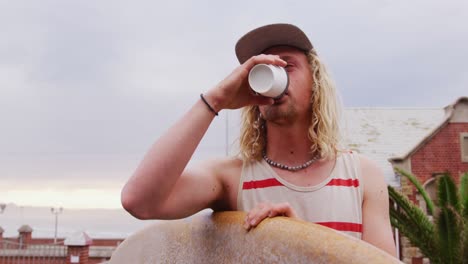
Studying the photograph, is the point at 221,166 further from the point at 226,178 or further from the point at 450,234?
the point at 450,234

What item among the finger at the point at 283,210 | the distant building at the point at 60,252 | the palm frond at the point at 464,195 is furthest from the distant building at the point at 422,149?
the finger at the point at 283,210

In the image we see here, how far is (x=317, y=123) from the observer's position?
1914 mm

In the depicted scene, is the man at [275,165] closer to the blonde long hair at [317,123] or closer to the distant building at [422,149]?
the blonde long hair at [317,123]

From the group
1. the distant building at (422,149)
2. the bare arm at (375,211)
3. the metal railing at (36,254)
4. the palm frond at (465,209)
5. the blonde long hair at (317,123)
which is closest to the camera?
the bare arm at (375,211)

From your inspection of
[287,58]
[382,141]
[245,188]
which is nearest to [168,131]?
[245,188]

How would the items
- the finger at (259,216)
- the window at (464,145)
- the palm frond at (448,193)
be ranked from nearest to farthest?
the finger at (259,216) < the palm frond at (448,193) < the window at (464,145)

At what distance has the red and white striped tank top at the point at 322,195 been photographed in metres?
1.74

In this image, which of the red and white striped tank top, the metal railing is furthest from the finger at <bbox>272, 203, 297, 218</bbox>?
the metal railing

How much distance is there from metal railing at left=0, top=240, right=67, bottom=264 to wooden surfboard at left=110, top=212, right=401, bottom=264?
1392 cm

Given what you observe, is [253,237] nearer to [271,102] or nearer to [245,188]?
[245,188]

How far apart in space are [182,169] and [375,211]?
0.64 m

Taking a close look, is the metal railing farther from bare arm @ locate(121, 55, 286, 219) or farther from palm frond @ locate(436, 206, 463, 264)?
bare arm @ locate(121, 55, 286, 219)

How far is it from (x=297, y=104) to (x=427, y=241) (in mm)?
10123

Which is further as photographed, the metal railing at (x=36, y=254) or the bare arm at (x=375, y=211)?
the metal railing at (x=36, y=254)
